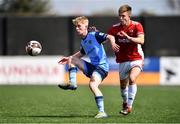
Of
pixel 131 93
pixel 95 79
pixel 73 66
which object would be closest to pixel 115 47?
pixel 95 79

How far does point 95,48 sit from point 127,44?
1011 millimetres

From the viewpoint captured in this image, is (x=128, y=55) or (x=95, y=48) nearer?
(x=95, y=48)

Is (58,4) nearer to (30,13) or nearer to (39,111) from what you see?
(30,13)

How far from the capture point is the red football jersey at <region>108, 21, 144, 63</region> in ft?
47.6

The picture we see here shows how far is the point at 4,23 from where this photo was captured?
1342 inches

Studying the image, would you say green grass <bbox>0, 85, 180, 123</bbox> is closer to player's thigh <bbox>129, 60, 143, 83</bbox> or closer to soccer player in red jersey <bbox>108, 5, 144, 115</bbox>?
soccer player in red jersey <bbox>108, 5, 144, 115</bbox>

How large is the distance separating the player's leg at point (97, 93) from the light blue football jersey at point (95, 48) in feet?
0.76

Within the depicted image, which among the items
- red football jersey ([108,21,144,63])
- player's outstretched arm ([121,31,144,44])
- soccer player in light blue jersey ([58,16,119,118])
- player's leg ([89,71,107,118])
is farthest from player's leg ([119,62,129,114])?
player's leg ([89,71,107,118])

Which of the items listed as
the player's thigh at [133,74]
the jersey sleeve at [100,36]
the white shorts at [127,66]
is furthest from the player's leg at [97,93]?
the white shorts at [127,66]

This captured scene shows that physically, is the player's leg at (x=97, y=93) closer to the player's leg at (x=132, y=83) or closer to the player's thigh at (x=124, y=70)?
the player's leg at (x=132, y=83)

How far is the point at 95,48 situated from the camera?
45.6ft

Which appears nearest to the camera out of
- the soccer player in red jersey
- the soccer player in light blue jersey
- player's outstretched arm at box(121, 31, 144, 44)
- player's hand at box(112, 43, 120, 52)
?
player's hand at box(112, 43, 120, 52)

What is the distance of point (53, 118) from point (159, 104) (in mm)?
5017

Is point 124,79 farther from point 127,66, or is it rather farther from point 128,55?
point 128,55
